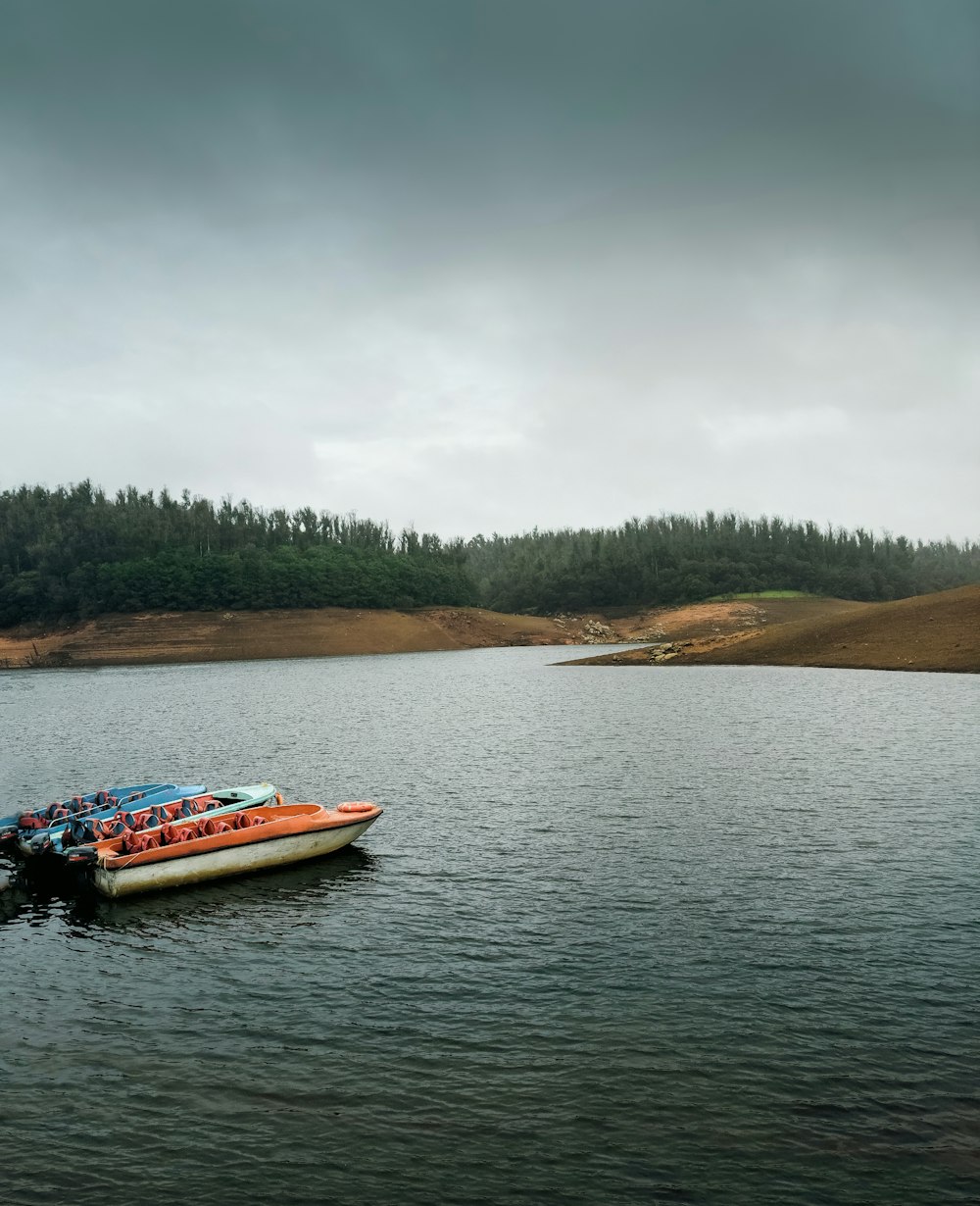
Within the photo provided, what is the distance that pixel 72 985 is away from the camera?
1834cm

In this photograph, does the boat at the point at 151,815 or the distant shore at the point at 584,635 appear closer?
the boat at the point at 151,815

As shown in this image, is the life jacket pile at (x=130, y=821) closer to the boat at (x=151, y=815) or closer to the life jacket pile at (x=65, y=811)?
the boat at (x=151, y=815)

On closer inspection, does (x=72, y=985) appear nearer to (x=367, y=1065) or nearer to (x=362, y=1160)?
(x=367, y=1065)

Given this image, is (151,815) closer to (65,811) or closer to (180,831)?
(180,831)

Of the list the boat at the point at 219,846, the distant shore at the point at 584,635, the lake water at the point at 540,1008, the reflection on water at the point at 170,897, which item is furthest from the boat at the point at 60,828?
the distant shore at the point at 584,635

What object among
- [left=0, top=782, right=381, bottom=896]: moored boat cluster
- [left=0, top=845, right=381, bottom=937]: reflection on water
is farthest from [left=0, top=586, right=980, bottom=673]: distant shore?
[left=0, top=845, right=381, bottom=937]: reflection on water

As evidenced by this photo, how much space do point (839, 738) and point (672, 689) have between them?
31.8 m

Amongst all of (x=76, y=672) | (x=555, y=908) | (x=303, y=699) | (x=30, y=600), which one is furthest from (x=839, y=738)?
(x=30, y=600)

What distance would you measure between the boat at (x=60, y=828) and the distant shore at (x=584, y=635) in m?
67.7

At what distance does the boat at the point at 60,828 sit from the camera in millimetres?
27281

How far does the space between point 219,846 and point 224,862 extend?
1.77ft

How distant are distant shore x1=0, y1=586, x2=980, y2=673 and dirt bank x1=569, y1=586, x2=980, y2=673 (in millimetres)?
161

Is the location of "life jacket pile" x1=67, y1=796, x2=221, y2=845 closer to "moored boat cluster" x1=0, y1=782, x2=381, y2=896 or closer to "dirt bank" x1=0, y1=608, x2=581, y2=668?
"moored boat cluster" x1=0, y1=782, x2=381, y2=896

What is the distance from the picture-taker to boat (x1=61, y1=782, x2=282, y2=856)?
87.4 feet
